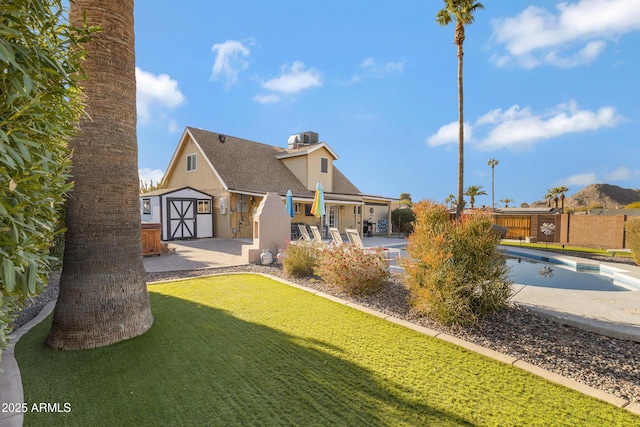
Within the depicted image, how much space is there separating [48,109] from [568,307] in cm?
825

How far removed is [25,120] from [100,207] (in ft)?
8.49

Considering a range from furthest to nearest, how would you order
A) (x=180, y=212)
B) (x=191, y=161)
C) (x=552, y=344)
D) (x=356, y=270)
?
1. (x=191, y=161)
2. (x=180, y=212)
3. (x=356, y=270)
4. (x=552, y=344)

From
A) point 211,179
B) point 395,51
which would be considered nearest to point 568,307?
point 395,51

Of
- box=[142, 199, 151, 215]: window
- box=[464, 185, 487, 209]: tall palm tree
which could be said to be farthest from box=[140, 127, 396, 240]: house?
box=[464, 185, 487, 209]: tall palm tree

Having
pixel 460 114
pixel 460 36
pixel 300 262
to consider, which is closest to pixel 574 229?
pixel 460 114

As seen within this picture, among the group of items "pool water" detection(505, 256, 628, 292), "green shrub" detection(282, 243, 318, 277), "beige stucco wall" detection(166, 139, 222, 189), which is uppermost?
"beige stucco wall" detection(166, 139, 222, 189)

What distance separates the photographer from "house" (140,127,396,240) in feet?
62.6

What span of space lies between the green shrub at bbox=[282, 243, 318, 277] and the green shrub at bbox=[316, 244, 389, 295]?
1256mm

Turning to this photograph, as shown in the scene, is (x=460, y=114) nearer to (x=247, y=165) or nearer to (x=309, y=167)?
(x=309, y=167)

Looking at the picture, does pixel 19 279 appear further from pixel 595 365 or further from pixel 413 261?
pixel 595 365

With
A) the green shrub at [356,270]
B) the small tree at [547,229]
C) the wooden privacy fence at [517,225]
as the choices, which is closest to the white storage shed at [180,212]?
the green shrub at [356,270]

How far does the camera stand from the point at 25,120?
1837mm

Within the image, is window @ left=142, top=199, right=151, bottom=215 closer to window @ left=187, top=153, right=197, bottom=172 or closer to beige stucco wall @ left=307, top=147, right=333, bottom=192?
window @ left=187, top=153, right=197, bottom=172

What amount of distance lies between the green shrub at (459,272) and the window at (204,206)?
16.7 m
